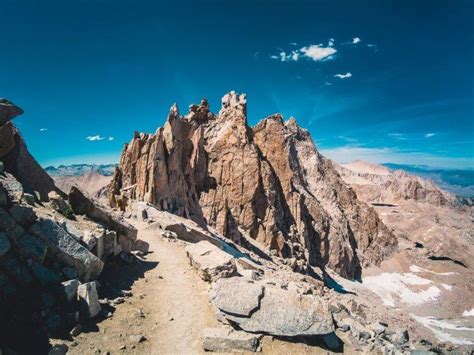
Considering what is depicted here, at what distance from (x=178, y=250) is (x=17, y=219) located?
34.3 ft

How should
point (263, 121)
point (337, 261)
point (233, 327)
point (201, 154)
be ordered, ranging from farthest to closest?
point (337, 261) < point (263, 121) < point (201, 154) < point (233, 327)

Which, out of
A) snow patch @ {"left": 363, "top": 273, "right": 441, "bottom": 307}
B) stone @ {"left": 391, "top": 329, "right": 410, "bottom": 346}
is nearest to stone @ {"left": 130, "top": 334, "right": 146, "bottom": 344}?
stone @ {"left": 391, "top": 329, "right": 410, "bottom": 346}

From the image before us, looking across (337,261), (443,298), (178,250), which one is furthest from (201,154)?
(443,298)

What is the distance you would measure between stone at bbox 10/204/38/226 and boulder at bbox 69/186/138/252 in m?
4.38

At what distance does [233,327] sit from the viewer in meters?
13.0

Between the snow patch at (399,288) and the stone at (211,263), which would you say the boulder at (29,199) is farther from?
the snow patch at (399,288)

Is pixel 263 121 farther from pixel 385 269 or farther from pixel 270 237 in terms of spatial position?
pixel 385 269

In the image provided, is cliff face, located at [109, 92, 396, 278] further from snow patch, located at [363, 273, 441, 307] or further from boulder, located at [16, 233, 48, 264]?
boulder, located at [16, 233, 48, 264]

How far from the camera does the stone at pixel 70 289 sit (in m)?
11.5

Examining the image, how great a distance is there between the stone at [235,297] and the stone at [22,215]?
7.02m

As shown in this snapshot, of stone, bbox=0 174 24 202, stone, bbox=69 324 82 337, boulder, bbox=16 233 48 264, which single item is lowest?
stone, bbox=69 324 82 337

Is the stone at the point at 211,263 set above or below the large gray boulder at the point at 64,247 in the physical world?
below

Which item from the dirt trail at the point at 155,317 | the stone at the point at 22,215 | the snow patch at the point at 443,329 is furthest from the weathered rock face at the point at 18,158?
the snow patch at the point at 443,329

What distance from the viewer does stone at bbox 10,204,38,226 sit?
11.6m
